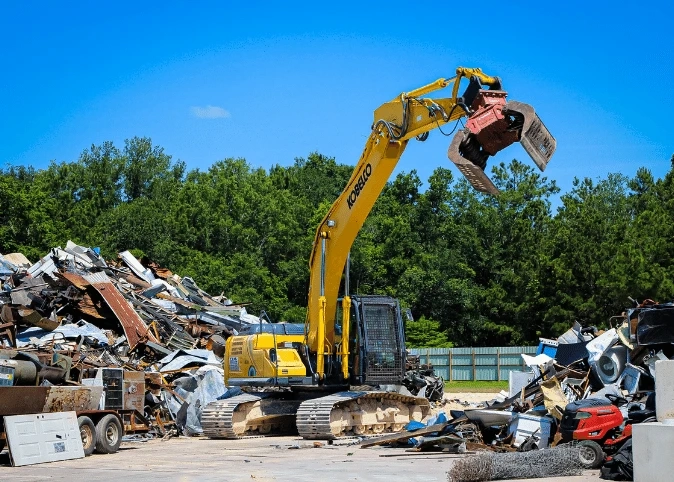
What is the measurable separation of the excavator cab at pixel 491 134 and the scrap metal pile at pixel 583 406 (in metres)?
3.39

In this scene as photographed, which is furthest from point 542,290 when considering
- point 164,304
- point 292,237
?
point 164,304

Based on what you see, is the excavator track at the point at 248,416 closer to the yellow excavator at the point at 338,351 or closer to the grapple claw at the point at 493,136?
the yellow excavator at the point at 338,351

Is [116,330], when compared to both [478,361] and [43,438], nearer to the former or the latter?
[43,438]

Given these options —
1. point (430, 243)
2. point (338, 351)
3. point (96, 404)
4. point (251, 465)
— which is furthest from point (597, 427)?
point (430, 243)

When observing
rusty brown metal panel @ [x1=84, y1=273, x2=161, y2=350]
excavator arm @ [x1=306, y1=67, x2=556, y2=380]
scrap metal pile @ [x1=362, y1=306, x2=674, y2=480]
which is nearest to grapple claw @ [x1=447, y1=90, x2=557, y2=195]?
excavator arm @ [x1=306, y1=67, x2=556, y2=380]

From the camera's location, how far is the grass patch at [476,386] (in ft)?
125

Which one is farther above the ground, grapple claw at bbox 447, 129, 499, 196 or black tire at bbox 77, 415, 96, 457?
grapple claw at bbox 447, 129, 499, 196

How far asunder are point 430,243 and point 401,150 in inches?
1894

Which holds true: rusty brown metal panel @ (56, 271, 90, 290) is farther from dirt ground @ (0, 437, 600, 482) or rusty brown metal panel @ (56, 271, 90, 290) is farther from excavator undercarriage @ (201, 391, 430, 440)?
dirt ground @ (0, 437, 600, 482)

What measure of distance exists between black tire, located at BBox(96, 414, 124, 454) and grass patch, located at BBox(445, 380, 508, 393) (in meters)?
22.2

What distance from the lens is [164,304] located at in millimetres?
30156

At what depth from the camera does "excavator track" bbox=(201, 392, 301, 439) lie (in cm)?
2022

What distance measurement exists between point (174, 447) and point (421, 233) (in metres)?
49.2

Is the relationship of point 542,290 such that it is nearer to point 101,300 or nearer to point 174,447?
point 101,300
